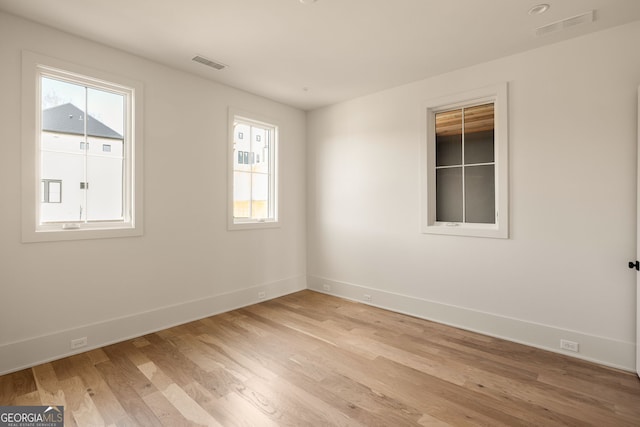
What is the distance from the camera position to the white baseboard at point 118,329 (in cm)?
251

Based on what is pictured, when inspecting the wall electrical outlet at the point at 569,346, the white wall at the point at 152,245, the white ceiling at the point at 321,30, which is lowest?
the wall electrical outlet at the point at 569,346

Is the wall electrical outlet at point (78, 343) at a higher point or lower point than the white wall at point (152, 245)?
lower

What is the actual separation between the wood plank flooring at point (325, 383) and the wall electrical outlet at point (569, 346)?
14 cm

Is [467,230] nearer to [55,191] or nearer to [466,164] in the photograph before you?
[466,164]

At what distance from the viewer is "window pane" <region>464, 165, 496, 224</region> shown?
11.1 feet

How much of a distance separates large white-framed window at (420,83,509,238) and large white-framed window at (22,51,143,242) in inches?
126

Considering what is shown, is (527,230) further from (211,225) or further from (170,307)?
(170,307)

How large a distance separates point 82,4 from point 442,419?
12.7 feet

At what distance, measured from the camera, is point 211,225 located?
12.5 ft

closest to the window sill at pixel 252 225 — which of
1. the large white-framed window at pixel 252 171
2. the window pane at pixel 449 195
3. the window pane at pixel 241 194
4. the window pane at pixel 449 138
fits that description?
the large white-framed window at pixel 252 171

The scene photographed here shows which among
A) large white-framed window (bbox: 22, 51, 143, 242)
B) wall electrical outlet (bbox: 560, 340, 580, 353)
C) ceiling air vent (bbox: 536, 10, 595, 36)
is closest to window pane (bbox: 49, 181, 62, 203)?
large white-framed window (bbox: 22, 51, 143, 242)

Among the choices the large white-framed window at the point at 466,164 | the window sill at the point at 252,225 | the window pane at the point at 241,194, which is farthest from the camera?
the window pane at the point at 241,194

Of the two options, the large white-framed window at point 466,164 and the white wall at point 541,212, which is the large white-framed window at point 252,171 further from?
the large white-framed window at point 466,164

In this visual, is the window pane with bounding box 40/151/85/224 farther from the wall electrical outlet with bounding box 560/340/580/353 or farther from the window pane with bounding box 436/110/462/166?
the wall electrical outlet with bounding box 560/340/580/353
